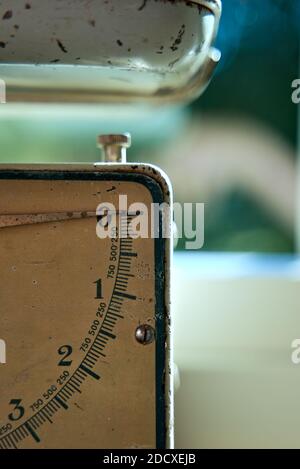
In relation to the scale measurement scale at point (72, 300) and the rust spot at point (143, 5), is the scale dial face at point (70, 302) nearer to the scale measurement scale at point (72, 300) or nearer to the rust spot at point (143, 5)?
the scale measurement scale at point (72, 300)

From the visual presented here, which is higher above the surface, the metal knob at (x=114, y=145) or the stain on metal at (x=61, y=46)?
the stain on metal at (x=61, y=46)

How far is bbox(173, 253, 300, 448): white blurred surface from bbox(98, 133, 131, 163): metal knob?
843 millimetres

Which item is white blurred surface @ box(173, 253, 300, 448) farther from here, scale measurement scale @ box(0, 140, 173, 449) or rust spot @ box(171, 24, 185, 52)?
rust spot @ box(171, 24, 185, 52)

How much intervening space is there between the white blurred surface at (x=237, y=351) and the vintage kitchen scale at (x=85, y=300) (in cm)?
81

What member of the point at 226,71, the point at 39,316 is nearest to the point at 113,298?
the point at 39,316

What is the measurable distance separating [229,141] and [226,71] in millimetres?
204

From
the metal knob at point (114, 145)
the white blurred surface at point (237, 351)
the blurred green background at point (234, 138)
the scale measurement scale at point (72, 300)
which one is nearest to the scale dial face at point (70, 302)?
the scale measurement scale at point (72, 300)

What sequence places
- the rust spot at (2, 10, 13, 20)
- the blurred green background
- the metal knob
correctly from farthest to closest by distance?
the blurred green background < the metal knob < the rust spot at (2, 10, 13, 20)

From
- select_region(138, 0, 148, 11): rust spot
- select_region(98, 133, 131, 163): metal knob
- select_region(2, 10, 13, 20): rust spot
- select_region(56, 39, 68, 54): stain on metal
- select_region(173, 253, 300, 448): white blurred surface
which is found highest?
select_region(138, 0, 148, 11): rust spot

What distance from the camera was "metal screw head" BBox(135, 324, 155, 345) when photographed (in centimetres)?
76

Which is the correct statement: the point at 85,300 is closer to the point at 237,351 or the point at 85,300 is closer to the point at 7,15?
the point at 7,15

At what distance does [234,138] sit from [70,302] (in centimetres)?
122

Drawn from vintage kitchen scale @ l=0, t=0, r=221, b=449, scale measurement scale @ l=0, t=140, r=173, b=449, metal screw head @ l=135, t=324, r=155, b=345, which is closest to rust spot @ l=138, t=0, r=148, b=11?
vintage kitchen scale @ l=0, t=0, r=221, b=449

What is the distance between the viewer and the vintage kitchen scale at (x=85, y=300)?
755mm
